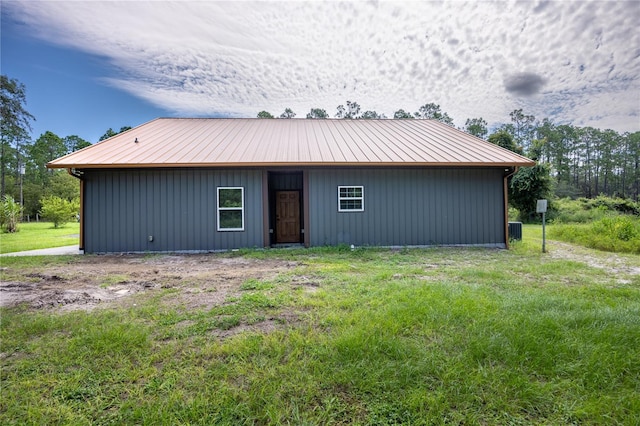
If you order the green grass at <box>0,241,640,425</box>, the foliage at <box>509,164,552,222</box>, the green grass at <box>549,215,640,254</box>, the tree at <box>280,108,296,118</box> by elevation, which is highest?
the tree at <box>280,108,296,118</box>

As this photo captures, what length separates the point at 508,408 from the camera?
5.83ft

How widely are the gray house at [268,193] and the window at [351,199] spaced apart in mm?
31

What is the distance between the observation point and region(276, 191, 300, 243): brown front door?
32.9ft

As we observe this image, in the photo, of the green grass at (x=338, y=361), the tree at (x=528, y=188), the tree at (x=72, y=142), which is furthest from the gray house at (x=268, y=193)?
the tree at (x=72, y=142)

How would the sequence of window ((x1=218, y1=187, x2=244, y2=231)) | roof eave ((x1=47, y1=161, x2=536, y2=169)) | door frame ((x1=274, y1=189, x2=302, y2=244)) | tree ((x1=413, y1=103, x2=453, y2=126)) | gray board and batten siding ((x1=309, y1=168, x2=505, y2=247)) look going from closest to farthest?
roof eave ((x1=47, y1=161, x2=536, y2=169))
window ((x1=218, y1=187, x2=244, y2=231))
gray board and batten siding ((x1=309, y1=168, x2=505, y2=247))
door frame ((x1=274, y1=189, x2=302, y2=244))
tree ((x1=413, y1=103, x2=453, y2=126))

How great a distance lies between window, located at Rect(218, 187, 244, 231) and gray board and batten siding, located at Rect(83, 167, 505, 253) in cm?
15

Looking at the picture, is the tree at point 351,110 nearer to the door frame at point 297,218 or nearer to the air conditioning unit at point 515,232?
the door frame at point 297,218

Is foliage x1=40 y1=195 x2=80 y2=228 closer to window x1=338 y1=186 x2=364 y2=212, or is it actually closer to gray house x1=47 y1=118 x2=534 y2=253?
gray house x1=47 y1=118 x2=534 y2=253

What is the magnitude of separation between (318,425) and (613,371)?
90.0 inches

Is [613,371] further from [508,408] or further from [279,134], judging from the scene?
[279,134]

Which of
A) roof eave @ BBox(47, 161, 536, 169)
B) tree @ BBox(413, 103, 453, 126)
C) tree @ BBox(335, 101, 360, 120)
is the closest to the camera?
roof eave @ BBox(47, 161, 536, 169)

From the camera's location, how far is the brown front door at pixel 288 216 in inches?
394

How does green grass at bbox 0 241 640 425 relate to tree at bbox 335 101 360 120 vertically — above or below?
below

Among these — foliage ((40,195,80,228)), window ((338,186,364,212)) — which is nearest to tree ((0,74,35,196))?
foliage ((40,195,80,228))
